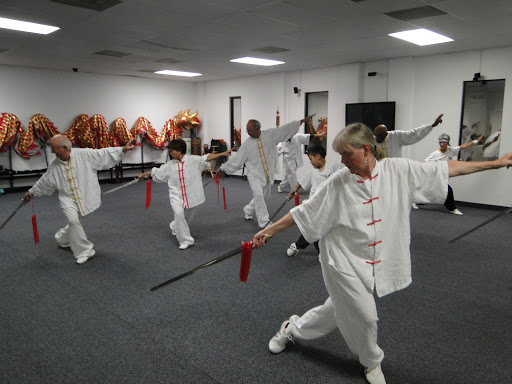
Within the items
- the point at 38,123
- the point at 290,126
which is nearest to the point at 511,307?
the point at 290,126

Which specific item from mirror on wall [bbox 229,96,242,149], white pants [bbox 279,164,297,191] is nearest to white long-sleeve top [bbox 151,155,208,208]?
white pants [bbox 279,164,297,191]

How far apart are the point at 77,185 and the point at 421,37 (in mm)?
5329

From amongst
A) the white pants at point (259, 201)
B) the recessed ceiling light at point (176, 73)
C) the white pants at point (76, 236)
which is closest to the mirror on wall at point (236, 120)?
the recessed ceiling light at point (176, 73)

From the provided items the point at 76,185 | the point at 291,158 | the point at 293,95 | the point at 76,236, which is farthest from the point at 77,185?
the point at 293,95

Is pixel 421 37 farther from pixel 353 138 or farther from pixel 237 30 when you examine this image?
pixel 353 138

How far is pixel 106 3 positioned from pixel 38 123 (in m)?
5.86

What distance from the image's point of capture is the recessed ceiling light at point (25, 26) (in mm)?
4950

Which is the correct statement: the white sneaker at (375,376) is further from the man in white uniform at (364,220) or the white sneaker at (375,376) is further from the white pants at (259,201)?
the white pants at (259,201)

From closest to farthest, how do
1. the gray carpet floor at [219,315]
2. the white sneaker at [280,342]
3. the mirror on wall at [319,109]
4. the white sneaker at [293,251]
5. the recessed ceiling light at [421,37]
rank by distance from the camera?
the gray carpet floor at [219,315], the white sneaker at [280,342], the white sneaker at [293,251], the recessed ceiling light at [421,37], the mirror on wall at [319,109]

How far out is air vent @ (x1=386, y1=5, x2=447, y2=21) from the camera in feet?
14.3

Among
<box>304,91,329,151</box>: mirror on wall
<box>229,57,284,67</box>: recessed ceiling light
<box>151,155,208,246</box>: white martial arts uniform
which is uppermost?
<box>229,57,284,67</box>: recessed ceiling light

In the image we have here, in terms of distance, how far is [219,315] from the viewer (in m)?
2.98

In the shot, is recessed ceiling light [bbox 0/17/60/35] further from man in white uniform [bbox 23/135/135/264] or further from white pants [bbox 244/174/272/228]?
white pants [bbox 244/174/272/228]

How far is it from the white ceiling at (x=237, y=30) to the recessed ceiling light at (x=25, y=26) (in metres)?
0.19
